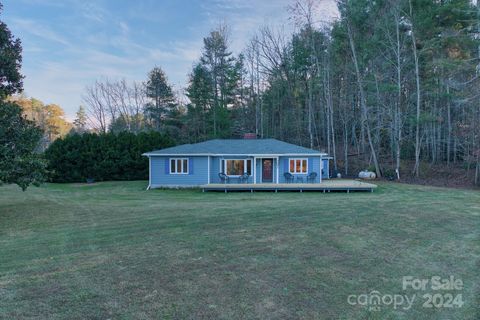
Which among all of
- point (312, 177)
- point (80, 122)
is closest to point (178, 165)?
point (312, 177)

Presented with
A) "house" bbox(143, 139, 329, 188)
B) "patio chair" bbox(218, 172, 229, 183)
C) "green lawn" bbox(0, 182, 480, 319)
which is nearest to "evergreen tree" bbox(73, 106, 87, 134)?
"house" bbox(143, 139, 329, 188)

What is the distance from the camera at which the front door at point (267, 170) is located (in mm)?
16633

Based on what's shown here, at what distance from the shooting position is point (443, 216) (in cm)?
774

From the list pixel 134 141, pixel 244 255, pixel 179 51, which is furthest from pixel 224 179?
pixel 179 51

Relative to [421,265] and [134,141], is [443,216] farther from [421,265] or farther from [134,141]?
[134,141]

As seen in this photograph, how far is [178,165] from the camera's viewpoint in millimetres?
16344

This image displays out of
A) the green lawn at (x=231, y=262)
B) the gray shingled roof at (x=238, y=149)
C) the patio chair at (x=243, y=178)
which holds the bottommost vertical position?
the green lawn at (x=231, y=262)

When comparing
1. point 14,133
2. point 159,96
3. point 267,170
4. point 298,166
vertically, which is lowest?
point 267,170

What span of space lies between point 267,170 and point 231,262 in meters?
12.4

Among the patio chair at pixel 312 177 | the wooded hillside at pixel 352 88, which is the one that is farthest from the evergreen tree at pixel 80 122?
the patio chair at pixel 312 177

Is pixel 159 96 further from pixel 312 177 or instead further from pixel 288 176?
pixel 312 177

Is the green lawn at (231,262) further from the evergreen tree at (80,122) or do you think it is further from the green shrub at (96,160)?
the evergreen tree at (80,122)

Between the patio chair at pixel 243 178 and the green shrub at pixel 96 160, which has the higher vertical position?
the green shrub at pixel 96 160

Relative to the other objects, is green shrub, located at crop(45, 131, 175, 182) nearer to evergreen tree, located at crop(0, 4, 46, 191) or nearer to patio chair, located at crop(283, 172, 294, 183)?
patio chair, located at crop(283, 172, 294, 183)
